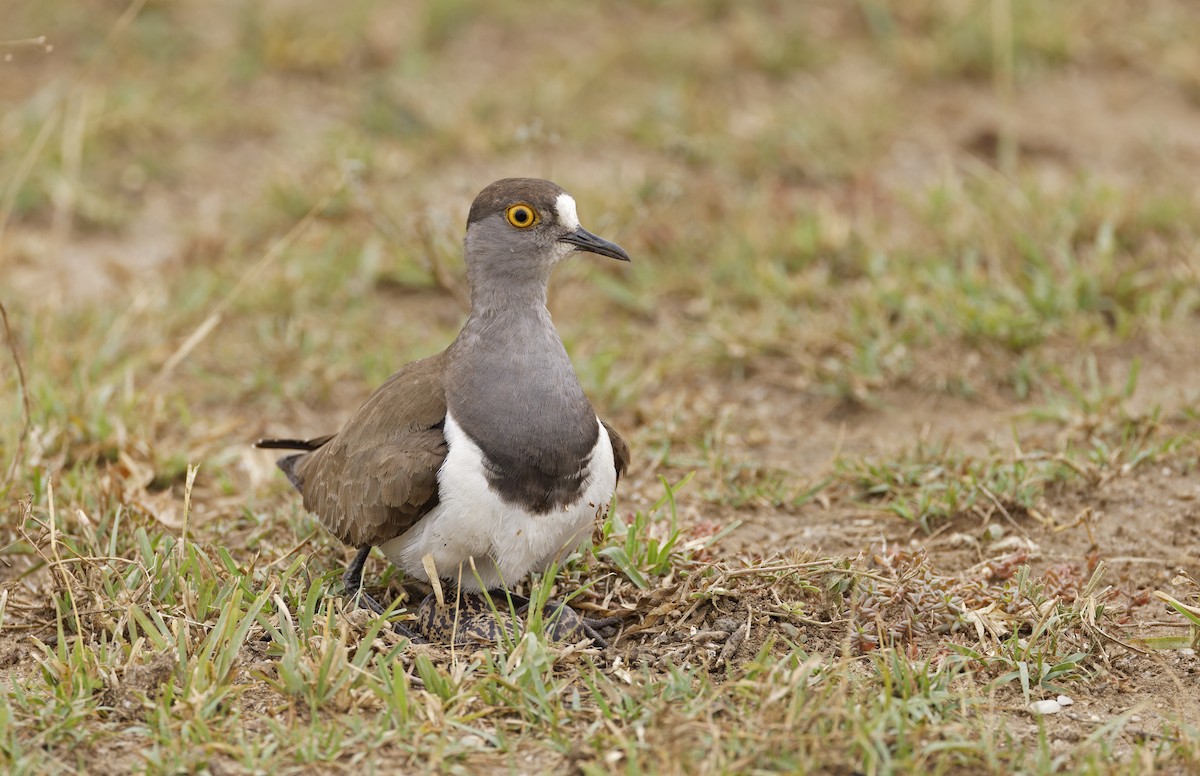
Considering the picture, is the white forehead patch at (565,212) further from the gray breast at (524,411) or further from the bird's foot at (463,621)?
the bird's foot at (463,621)

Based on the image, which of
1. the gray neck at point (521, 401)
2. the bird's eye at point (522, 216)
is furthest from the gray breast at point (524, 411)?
the bird's eye at point (522, 216)

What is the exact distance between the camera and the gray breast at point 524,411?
13.5 feet

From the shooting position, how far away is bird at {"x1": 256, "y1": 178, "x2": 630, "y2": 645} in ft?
13.5

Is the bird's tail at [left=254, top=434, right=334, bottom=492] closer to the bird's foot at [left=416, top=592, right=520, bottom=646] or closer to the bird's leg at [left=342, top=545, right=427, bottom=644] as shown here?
the bird's leg at [left=342, top=545, right=427, bottom=644]

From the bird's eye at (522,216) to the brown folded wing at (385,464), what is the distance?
0.48 meters

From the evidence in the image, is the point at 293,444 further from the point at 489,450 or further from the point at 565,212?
the point at 565,212

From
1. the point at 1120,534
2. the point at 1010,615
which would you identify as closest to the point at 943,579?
the point at 1010,615

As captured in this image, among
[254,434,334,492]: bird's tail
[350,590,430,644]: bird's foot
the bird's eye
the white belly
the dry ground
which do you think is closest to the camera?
the dry ground

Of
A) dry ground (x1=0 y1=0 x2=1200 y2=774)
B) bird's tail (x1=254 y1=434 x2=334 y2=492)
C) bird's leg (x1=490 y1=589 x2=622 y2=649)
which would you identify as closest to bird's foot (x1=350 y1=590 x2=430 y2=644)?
dry ground (x1=0 y1=0 x2=1200 y2=774)

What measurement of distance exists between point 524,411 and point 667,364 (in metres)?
2.14

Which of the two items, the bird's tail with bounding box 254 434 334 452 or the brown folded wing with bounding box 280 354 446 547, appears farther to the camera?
the bird's tail with bounding box 254 434 334 452

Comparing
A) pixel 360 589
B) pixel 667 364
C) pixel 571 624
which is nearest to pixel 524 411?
pixel 571 624

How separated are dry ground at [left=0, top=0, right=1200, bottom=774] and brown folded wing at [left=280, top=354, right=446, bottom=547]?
0.73 ft

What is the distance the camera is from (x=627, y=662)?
161 inches
